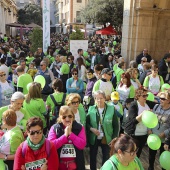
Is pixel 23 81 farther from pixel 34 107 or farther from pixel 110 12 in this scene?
pixel 110 12

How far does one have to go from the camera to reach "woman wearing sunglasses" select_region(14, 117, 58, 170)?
103 inches

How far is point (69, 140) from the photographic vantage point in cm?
297

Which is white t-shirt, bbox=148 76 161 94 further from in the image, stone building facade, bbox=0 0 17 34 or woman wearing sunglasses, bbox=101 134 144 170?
stone building facade, bbox=0 0 17 34

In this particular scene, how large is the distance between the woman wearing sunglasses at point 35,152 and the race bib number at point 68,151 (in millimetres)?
297

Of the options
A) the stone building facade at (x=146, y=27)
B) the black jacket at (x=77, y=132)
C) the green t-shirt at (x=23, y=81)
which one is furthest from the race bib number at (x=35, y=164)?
the stone building facade at (x=146, y=27)

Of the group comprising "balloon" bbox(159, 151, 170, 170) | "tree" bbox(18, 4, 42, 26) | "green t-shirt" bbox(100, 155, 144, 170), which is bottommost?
"balloon" bbox(159, 151, 170, 170)

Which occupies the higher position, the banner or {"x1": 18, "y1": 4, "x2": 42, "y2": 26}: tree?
{"x1": 18, "y1": 4, "x2": 42, "y2": 26}: tree

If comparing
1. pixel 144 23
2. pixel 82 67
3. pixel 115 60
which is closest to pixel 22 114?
pixel 82 67

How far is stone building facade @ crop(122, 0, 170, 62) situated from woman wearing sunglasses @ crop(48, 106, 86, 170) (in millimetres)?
8583

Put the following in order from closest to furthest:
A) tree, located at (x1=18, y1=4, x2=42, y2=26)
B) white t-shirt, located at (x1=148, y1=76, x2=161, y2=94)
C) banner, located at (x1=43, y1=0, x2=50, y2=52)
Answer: white t-shirt, located at (x1=148, y1=76, x2=161, y2=94) < banner, located at (x1=43, y1=0, x2=50, y2=52) < tree, located at (x1=18, y1=4, x2=42, y2=26)

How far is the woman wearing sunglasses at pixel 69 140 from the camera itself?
2.95m

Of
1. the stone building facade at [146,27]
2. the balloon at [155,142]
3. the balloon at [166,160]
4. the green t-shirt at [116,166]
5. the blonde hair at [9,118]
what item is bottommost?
the balloon at [166,160]

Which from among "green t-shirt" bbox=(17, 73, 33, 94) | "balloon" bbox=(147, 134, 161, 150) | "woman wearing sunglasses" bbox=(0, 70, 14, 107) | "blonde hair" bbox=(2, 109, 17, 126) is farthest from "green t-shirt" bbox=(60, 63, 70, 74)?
"blonde hair" bbox=(2, 109, 17, 126)

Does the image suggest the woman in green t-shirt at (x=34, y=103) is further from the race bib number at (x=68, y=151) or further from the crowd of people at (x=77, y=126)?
the race bib number at (x=68, y=151)
